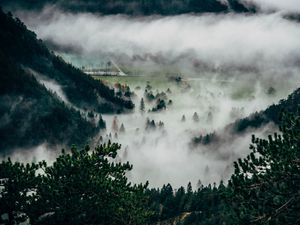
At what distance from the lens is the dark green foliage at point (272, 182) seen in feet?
138

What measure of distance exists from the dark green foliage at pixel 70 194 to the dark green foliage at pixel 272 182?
13.2 meters

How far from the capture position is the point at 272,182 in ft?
144

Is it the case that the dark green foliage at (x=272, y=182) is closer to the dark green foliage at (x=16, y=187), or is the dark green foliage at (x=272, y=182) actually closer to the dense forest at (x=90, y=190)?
the dense forest at (x=90, y=190)

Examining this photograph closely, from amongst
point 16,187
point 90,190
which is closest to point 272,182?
point 90,190

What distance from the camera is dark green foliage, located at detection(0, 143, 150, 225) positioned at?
52.9m

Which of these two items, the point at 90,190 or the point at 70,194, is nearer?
the point at 90,190

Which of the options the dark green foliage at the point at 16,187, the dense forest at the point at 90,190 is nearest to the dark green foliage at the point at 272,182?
the dense forest at the point at 90,190

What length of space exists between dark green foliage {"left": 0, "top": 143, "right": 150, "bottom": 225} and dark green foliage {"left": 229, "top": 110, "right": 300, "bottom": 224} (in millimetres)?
13243

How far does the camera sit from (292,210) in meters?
41.9

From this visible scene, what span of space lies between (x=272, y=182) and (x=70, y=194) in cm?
2010

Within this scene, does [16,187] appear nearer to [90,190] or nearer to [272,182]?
[90,190]

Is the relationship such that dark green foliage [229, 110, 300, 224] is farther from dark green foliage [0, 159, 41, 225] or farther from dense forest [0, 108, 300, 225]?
dark green foliage [0, 159, 41, 225]

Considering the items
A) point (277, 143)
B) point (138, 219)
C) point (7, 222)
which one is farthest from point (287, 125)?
point (7, 222)

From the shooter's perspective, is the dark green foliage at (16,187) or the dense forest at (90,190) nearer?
the dense forest at (90,190)
